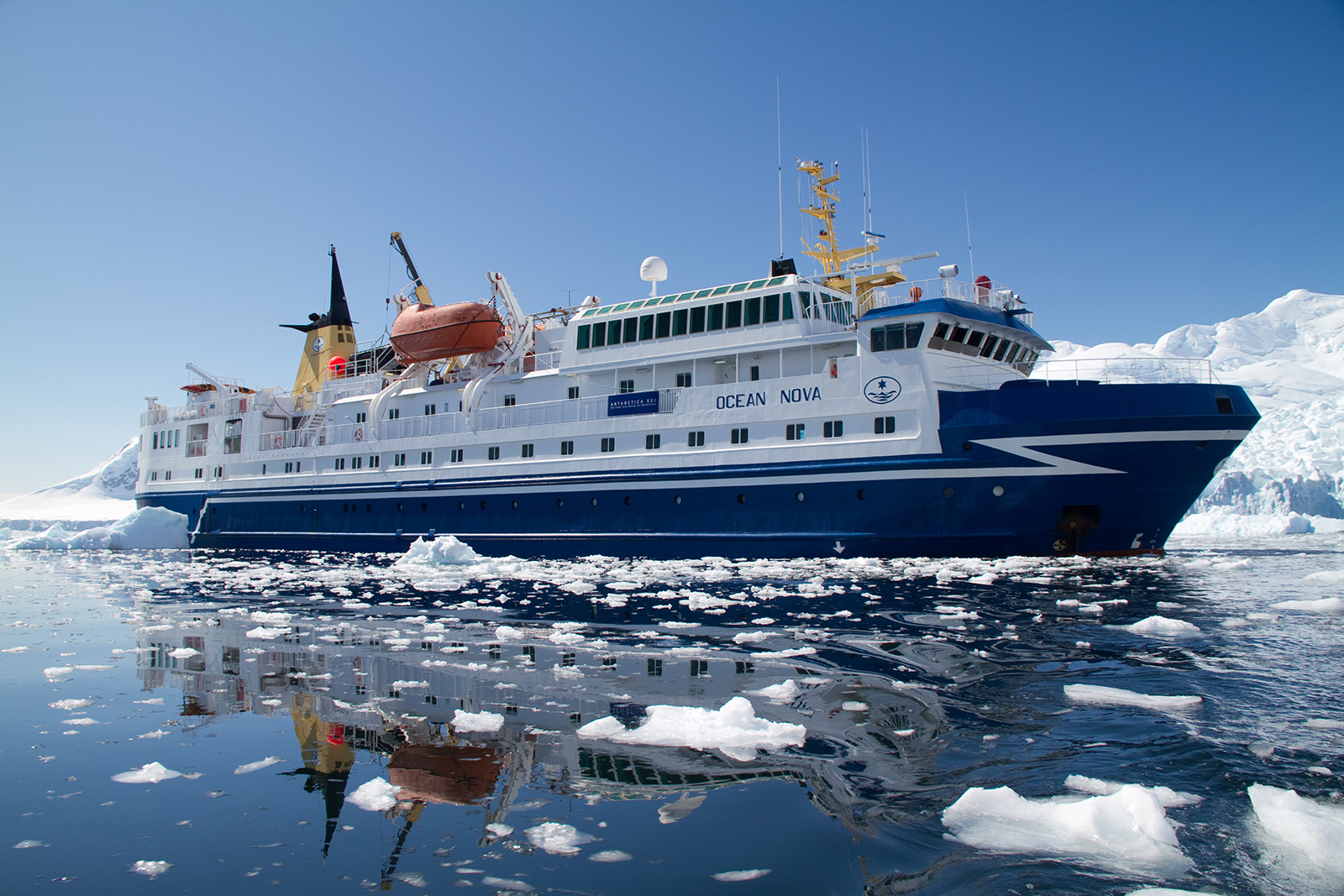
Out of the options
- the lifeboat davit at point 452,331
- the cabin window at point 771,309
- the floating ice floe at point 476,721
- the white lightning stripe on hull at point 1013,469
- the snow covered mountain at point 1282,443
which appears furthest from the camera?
the snow covered mountain at point 1282,443

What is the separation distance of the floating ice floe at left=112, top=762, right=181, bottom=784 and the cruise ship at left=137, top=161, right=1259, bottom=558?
14.6 meters

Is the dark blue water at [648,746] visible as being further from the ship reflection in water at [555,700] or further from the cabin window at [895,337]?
the cabin window at [895,337]

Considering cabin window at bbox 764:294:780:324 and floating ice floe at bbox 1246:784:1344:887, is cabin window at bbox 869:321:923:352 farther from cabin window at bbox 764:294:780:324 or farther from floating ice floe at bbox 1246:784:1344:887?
floating ice floe at bbox 1246:784:1344:887

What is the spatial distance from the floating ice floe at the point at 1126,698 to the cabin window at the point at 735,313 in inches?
568

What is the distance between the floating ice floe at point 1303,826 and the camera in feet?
9.47

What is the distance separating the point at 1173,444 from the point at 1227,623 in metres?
8.07

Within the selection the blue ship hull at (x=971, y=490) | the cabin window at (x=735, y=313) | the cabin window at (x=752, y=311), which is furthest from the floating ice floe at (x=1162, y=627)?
the cabin window at (x=735, y=313)

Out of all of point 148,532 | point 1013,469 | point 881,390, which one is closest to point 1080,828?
point 1013,469

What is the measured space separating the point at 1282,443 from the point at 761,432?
2281 inches

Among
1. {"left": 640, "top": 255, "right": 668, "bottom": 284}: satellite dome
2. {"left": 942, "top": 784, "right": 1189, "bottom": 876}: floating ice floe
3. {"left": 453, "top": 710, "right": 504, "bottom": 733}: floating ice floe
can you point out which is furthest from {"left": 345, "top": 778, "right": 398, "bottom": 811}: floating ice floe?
{"left": 640, "top": 255, "right": 668, "bottom": 284}: satellite dome

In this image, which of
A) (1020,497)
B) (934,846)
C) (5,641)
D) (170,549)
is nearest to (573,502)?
(1020,497)

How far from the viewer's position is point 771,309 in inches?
736

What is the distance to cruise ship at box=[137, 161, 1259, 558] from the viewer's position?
613 inches

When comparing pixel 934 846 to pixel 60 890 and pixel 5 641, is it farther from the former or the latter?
pixel 5 641
